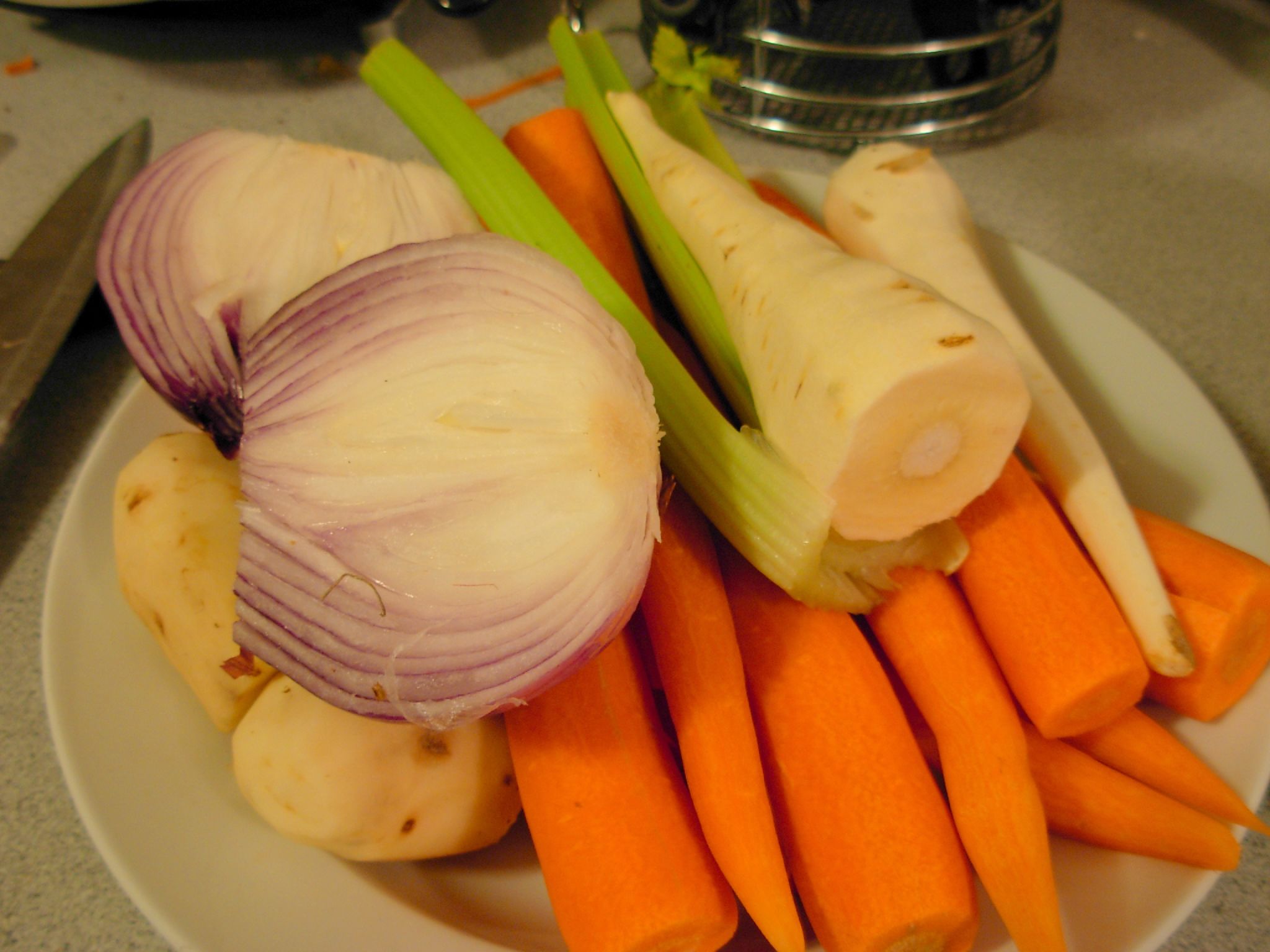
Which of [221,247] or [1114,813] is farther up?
[221,247]

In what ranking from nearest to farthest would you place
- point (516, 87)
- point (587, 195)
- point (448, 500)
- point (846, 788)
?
point (448, 500) → point (846, 788) → point (587, 195) → point (516, 87)

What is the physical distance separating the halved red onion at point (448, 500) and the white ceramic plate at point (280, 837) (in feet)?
0.55

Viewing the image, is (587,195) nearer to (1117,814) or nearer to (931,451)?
(931,451)

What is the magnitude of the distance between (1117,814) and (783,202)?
646 millimetres

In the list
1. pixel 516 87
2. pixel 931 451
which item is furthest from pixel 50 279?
pixel 931 451

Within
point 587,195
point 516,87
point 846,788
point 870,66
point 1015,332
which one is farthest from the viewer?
point 516,87

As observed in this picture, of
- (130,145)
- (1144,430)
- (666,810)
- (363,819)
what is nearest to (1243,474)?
(1144,430)

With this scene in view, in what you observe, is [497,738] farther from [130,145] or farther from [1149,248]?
[1149,248]

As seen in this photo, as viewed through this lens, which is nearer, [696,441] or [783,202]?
[696,441]

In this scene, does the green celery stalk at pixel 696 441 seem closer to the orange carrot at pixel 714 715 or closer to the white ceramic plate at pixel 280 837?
the orange carrot at pixel 714 715

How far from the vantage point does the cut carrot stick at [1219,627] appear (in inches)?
21.7

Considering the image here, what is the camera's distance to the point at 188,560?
2.01 ft

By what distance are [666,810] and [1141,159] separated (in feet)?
4.01

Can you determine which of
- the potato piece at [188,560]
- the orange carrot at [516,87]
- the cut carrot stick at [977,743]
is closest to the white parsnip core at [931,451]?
the cut carrot stick at [977,743]
